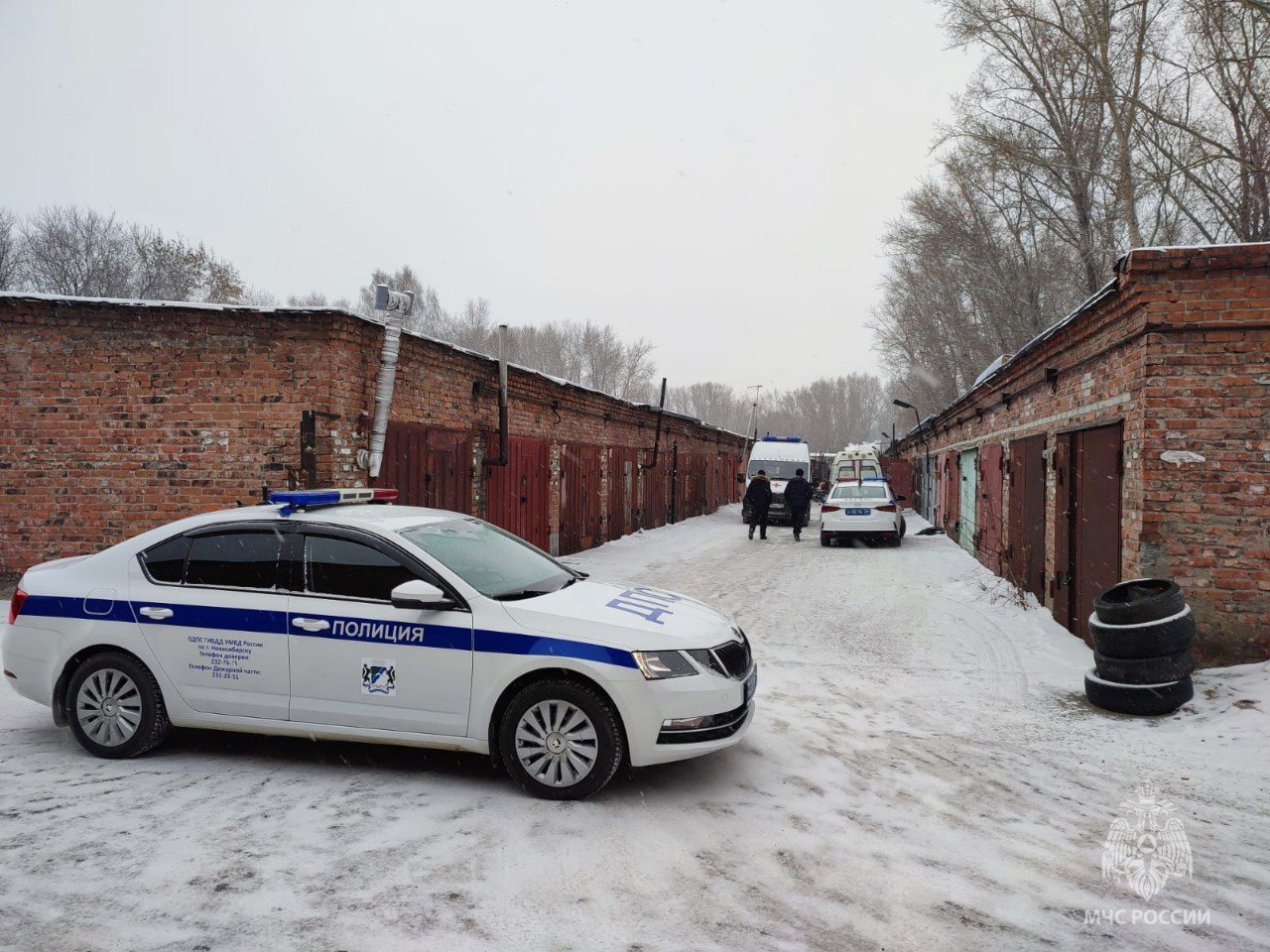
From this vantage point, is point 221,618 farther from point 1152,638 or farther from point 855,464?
point 855,464

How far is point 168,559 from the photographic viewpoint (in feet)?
15.3

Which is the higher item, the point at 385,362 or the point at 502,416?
the point at 385,362

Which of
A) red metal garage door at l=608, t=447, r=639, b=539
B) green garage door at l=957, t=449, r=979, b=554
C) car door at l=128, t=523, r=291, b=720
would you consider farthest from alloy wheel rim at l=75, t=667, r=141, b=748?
green garage door at l=957, t=449, r=979, b=554

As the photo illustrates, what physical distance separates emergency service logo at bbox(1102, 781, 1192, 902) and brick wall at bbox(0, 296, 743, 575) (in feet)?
24.5

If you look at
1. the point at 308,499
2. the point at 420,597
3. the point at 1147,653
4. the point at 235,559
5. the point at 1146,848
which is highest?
the point at 308,499

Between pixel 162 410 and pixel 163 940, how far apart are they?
7120 mm

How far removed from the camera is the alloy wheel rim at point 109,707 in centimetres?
457

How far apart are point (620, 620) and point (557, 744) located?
72 centimetres

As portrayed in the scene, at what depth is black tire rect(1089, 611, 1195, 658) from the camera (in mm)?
5605

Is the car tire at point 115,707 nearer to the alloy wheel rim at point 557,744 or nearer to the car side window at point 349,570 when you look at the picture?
the car side window at point 349,570

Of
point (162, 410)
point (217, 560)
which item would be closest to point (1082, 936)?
point (217, 560)

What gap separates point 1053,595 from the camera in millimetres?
9305

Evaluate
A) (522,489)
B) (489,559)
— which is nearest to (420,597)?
(489,559)

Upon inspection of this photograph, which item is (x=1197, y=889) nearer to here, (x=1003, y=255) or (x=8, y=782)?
(x=8, y=782)
